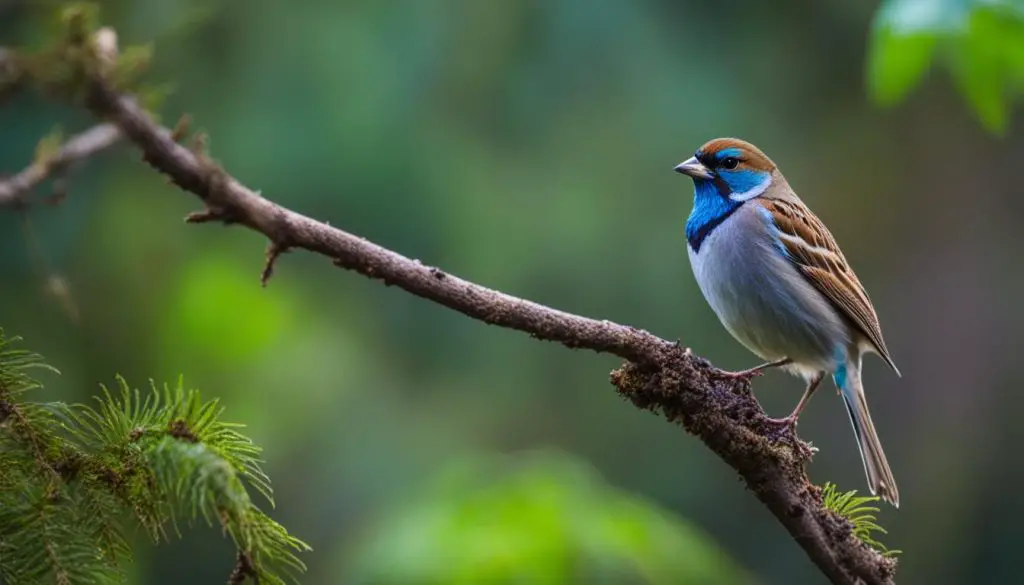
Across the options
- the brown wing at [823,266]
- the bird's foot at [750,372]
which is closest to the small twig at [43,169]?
the bird's foot at [750,372]

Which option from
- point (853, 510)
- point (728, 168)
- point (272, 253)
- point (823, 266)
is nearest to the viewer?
point (272, 253)

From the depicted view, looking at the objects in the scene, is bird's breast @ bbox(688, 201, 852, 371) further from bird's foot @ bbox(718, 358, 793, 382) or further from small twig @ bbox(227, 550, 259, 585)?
small twig @ bbox(227, 550, 259, 585)

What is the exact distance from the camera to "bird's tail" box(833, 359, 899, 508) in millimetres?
3678

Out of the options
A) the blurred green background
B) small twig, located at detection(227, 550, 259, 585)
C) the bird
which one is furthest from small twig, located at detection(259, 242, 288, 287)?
the blurred green background

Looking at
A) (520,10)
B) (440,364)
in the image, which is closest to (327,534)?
(440,364)

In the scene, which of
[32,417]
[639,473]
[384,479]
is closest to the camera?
[32,417]

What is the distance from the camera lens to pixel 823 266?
13.6 feet

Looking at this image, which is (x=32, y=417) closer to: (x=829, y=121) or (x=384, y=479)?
(x=384, y=479)

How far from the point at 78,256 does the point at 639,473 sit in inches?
170

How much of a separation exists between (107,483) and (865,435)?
2701 mm

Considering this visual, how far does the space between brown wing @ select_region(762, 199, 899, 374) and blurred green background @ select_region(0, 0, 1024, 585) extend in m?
2.54

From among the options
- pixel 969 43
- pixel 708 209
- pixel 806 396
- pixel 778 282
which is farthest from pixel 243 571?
pixel 708 209

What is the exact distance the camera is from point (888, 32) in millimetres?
3236

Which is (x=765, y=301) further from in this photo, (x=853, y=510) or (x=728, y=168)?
(x=853, y=510)
